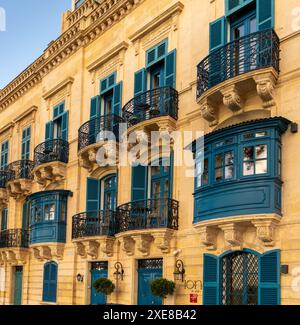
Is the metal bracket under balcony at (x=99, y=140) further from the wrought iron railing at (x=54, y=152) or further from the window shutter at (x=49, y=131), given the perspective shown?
the window shutter at (x=49, y=131)

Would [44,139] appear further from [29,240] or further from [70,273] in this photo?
[70,273]

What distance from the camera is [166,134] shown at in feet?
54.9

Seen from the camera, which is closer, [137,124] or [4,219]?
[137,124]

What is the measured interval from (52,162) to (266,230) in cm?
1236

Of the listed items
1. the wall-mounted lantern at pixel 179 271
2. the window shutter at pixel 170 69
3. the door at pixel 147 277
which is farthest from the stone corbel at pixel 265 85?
the door at pixel 147 277

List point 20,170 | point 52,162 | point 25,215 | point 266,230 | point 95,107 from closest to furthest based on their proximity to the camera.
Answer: point 266,230 → point 95,107 → point 52,162 → point 20,170 → point 25,215

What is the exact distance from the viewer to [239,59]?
46.9ft

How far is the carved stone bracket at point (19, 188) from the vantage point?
1005 inches

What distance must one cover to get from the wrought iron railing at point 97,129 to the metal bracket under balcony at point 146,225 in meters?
3.03

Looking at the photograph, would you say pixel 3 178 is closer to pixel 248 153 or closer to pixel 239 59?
pixel 239 59

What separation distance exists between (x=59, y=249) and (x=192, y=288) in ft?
27.2

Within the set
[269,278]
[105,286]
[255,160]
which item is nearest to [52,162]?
[105,286]

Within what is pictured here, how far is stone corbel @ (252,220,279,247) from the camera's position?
12742 mm

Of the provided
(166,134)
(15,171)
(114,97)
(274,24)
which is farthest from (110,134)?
(15,171)
